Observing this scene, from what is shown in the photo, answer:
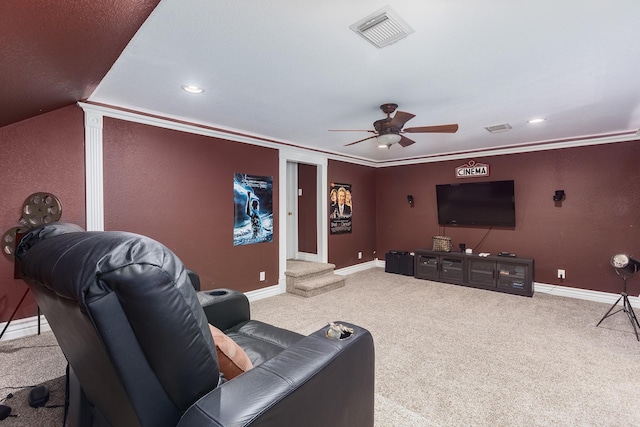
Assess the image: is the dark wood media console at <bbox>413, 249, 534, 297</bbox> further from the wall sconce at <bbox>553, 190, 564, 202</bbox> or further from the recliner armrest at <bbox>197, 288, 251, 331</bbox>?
the recliner armrest at <bbox>197, 288, 251, 331</bbox>

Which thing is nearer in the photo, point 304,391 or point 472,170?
point 304,391

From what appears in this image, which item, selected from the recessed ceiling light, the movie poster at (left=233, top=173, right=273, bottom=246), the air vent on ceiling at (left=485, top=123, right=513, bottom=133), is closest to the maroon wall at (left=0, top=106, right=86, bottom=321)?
the recessed ceiling light

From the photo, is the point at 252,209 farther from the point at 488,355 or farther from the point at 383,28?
the point at 488,355

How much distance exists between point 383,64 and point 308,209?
4.14 m

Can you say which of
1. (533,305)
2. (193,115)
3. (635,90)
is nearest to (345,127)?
(193,115)

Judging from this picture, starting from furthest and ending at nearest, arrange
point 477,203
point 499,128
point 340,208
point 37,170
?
point 340,208, point 477,203, point 499,128, point 37,170

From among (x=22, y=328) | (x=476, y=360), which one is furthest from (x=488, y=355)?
(x=22, y=328)

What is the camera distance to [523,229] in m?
5.15

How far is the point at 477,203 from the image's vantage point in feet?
18.1

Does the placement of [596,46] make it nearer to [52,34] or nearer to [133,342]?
[133,342]

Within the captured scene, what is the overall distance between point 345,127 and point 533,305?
352 centimetres

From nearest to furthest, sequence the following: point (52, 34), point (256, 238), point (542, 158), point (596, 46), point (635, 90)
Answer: point (52, 34)
point (596, 46)
point (635, 90)
point (256, 238)
point (542, 158)

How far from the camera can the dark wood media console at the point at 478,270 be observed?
4.73 metres

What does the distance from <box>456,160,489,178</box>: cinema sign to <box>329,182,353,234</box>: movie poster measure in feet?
6.94
